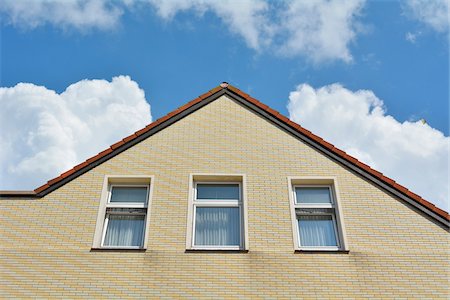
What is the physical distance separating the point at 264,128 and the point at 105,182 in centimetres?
401

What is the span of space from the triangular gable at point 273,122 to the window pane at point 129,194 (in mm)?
797

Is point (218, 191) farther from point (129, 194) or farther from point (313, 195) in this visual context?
point (313, 195)

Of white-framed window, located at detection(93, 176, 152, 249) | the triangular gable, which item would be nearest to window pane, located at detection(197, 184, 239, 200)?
white-framed window, located at detection(93, 176, 152, 249)

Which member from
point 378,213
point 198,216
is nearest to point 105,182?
point 198,216

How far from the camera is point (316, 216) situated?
894cm

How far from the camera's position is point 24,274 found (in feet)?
25.5

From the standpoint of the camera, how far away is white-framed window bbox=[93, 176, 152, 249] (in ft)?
27.9


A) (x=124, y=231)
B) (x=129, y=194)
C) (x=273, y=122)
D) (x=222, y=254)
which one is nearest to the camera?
(x=222, y=254)

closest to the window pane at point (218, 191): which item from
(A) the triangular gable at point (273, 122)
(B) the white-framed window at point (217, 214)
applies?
(B) the white-framed window at point (217, 214)

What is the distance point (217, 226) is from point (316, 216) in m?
2.17

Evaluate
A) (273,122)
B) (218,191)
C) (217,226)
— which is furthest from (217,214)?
(273,122)

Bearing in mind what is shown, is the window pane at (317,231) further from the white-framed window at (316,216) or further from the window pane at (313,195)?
the window pane at (313,195)

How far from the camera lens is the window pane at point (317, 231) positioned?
855 cm

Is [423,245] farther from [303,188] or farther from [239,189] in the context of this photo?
[239,189]
